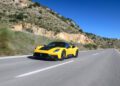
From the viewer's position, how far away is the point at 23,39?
27.0 m

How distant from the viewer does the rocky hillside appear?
5428 cm

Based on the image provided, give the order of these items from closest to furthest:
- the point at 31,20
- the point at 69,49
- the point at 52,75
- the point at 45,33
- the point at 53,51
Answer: the point at 52,75
the point at 53,51
the point at 69,49
the point at 31,20
the point at 45,33

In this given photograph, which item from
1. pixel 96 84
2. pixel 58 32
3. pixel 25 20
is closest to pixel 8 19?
pixel 25 20

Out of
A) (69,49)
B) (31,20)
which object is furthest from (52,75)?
(31,20)

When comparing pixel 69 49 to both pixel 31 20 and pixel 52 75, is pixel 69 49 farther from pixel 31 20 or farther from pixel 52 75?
pixel 31 20

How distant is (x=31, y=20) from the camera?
2371 inches

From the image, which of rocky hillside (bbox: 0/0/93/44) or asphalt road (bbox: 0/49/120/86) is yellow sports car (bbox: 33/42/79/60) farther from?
rocky hillside (bbox: 0/0/93/44)

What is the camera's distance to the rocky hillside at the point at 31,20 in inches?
2137

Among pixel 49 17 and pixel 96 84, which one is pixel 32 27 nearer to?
pixel 49 17

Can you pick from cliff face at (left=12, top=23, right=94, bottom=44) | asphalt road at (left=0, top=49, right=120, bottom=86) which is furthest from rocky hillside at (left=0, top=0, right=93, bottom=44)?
asphalt road at (left=0, top=49, right=120, bottom=86)

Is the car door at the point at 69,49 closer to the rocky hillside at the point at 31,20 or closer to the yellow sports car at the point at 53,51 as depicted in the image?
the yellow sports car at the point at 53,51

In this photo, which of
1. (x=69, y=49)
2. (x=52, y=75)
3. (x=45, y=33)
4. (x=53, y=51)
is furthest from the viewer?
(x=45, y=33)

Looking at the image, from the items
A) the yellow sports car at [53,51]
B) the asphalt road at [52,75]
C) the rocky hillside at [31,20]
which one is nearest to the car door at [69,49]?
the yellow sports car at [53,51]

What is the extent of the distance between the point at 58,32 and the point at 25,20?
10.1 m
